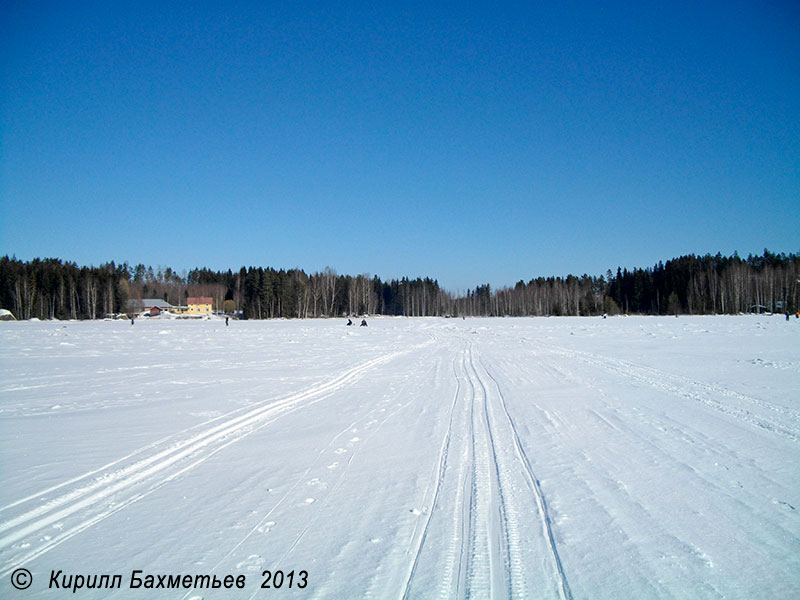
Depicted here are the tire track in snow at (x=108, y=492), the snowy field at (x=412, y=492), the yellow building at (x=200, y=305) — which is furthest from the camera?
the yellow building at (x=200, y=305)

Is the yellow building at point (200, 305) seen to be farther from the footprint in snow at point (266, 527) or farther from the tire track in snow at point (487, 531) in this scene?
the footprint in snow at point (266, 527)

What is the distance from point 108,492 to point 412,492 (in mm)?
3116

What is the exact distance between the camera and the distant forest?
77.8 meters

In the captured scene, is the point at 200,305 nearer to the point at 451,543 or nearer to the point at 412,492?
the point at 412,492

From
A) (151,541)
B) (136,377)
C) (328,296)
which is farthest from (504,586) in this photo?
(328,296)

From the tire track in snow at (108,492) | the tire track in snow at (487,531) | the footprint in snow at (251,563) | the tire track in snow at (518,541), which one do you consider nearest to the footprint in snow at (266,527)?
the footprint in snow at (251,563)

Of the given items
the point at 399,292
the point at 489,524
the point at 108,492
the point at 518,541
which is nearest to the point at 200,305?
the point at 399,292

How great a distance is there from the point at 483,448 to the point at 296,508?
2.67m

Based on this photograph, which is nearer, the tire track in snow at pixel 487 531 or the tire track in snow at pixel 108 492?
the tire track in snow at pixel 487 531

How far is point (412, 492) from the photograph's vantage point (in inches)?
175

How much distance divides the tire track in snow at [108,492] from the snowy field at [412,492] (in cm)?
3

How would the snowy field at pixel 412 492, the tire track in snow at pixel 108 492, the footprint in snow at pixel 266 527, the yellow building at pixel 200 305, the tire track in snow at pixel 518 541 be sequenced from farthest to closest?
1. the yellow building at pixel 200 305
2. the footprint in snow at pixel 266 527
3. the tire track in snow at pixel 108 492
4. the snowy field at pixel 412 492
5. the tire track in snow at pixel 518 541

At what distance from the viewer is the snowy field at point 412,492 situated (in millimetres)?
3100

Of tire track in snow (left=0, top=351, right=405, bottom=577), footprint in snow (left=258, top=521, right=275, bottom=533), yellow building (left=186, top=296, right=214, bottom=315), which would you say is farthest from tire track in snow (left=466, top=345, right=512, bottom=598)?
yellow building (left=186, top=296, right=214, bottom=315)
